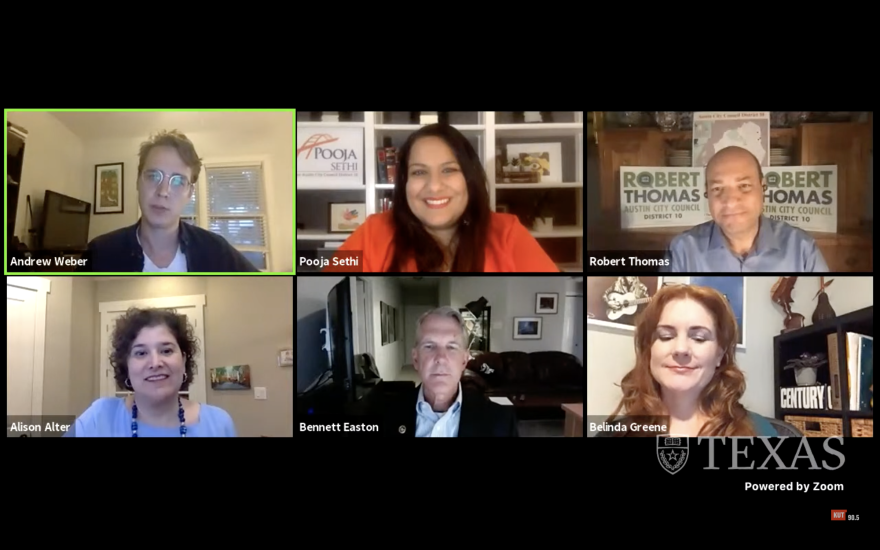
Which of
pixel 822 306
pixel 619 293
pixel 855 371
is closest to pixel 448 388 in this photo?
pixel 619 293

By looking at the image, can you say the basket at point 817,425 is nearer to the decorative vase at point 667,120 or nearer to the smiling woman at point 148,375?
the decorative vase at point 667,120

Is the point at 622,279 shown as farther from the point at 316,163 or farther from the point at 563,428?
the point at 316,163

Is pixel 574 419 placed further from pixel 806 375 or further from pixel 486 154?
pixel 486 154

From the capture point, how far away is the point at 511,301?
273 cm

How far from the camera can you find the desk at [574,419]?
2.75m

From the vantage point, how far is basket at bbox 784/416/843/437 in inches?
108

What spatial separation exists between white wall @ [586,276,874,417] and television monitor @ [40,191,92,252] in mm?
2169

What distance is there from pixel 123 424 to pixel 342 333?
102 cm

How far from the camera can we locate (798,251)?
2.73m

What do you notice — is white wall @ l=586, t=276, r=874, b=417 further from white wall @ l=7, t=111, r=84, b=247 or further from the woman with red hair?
white wall @ l=7, t=111, r=84, b=247

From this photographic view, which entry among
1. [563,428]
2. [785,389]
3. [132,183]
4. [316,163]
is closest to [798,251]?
[785,389]

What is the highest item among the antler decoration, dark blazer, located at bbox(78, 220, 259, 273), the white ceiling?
the white ceiling

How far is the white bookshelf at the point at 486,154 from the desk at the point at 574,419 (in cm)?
58

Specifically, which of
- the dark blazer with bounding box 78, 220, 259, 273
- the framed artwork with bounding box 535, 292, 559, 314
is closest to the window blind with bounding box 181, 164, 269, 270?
the dark blazer with bounding box 78, 220, 259, 273
